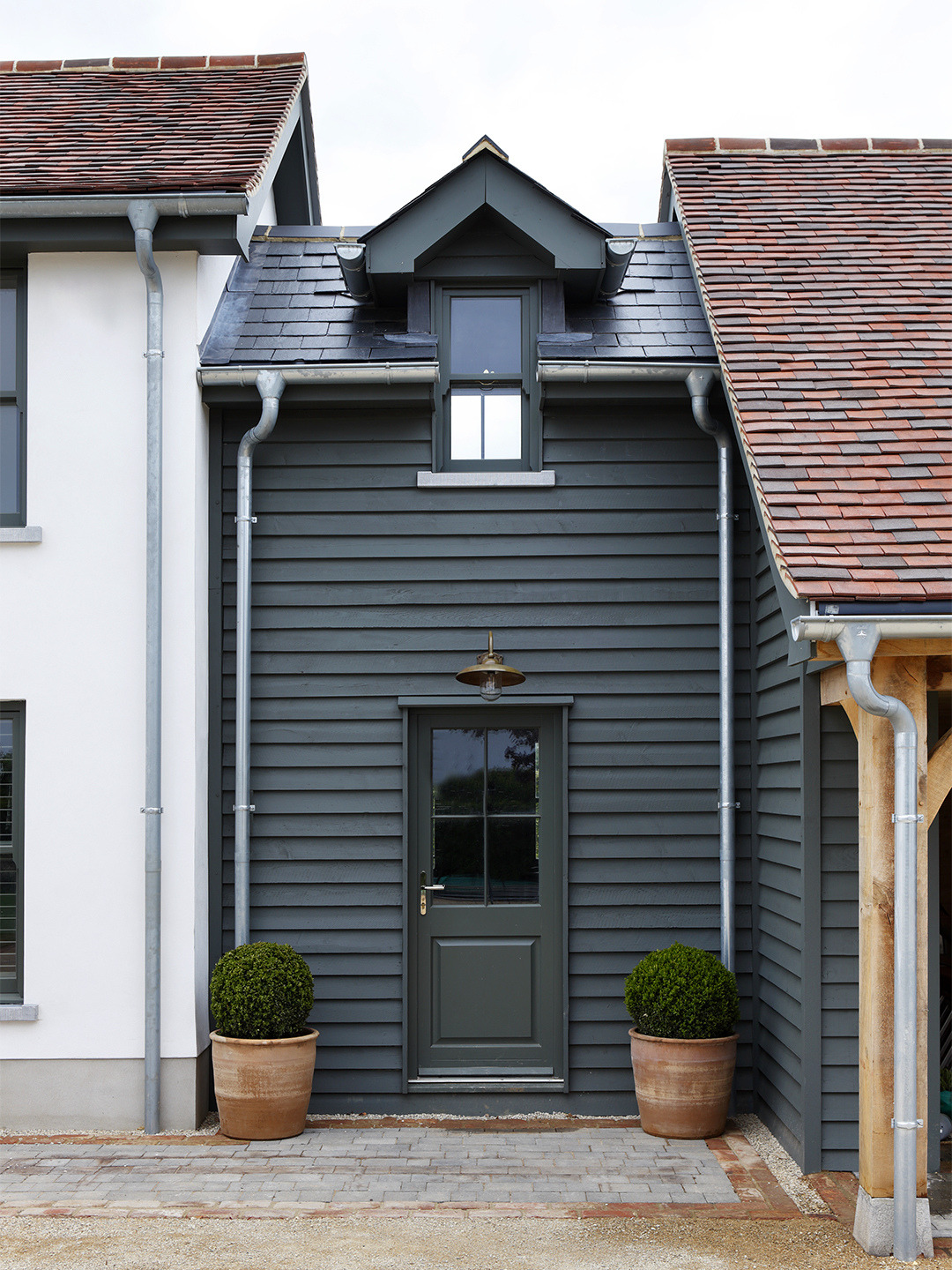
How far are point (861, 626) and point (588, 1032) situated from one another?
316 cm

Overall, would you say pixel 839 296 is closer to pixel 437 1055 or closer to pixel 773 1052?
pixel 773 1052

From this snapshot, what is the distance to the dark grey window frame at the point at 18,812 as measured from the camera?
612 cm

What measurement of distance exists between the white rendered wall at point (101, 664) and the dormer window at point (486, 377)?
4.93 feet

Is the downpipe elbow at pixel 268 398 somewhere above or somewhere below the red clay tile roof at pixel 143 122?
below

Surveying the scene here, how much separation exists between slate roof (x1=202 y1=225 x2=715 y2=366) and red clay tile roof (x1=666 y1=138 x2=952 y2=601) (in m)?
0.31

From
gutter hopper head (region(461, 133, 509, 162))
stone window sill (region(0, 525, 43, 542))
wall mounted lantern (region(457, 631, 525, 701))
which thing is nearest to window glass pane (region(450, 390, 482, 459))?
wall mounted lantern (region(457, 631, 525, 701))

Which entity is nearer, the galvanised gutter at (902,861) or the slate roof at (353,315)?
the galvanised gutter at (902,861)

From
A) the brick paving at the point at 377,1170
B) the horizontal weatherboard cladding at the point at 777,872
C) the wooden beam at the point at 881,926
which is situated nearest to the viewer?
the wooden beam at the point at 881,926

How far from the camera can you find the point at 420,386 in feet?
21.3

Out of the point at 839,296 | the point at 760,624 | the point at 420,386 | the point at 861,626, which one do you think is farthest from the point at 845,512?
the point at 420,386

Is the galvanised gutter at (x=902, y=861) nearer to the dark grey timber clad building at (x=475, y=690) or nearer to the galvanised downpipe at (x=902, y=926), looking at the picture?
the galvanised downpipe at (x=902, y=926)

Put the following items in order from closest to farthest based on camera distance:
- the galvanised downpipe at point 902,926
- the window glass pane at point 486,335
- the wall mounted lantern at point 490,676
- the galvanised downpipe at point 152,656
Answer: the galvanised downpipe at point 902,926, the galvanised downpipe at point 152,656, the wall mounted lantern at point 490,676, the window glass pane at point 486,335

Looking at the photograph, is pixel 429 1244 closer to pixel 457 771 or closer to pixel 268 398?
pixel 457 771

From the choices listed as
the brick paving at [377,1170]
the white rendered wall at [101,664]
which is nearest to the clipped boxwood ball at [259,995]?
the white rendered wall at [101,664]
